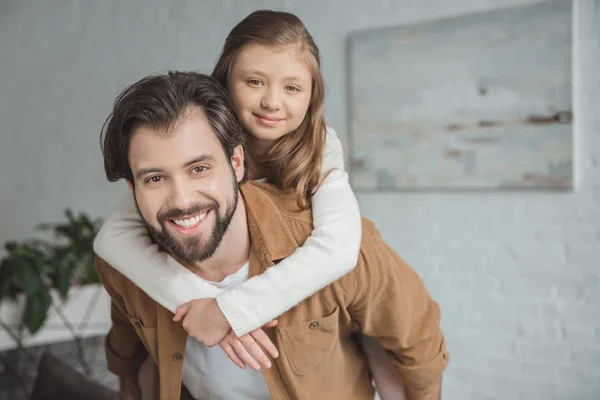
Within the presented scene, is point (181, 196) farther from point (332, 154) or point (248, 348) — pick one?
point (332, 154)

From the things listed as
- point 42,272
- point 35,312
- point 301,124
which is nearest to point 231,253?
point 301,124

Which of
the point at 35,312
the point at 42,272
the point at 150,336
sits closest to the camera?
the point at 150,336

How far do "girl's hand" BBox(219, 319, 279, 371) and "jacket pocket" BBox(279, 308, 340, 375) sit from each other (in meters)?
0.12

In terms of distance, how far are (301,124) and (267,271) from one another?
0.41 m

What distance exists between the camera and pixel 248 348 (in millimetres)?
1126

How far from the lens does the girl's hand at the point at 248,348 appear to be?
3.68ft

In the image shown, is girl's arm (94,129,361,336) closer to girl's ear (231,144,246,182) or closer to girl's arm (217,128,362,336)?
girl's arm (217,128,362,336)

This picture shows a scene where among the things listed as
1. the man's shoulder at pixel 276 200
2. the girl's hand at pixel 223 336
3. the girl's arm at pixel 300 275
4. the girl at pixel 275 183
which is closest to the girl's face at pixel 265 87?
the girl at pixel 275 183

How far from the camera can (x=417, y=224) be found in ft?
9.57

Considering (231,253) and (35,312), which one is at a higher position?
(231,253)

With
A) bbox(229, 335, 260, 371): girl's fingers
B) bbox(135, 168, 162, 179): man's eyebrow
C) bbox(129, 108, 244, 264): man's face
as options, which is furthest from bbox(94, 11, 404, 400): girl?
bbox(135, 168, 162, 179): man's eyebrow

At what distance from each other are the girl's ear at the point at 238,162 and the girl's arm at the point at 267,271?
0.53 feet

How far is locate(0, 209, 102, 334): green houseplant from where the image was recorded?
2.55 meters

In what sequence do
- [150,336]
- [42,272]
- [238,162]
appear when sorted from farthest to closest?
[42,272] → [150,336] → [238,162]
